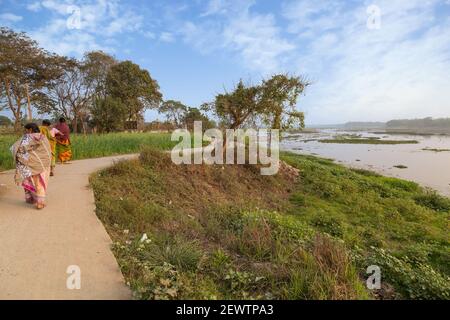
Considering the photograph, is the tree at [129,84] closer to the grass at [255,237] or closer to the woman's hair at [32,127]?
the grass at [255,237]

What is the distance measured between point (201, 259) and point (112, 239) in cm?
154

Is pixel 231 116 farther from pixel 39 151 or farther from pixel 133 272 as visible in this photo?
pixel 133 272

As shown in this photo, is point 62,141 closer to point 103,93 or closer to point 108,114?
point 108,114

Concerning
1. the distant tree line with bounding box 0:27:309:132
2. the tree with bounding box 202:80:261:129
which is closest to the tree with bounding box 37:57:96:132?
the distant tree line with bounding box 0:27:309:132

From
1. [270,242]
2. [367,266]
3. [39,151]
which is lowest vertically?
[367,266]

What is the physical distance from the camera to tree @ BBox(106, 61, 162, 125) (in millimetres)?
31156

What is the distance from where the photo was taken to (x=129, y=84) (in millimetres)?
31719

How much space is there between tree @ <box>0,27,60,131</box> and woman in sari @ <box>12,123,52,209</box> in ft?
57.8

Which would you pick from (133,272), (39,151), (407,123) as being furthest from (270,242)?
(407,123)

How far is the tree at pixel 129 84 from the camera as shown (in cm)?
3116

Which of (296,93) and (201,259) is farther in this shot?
(296,93)

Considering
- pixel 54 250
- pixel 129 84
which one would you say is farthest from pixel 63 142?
pixel 129 84

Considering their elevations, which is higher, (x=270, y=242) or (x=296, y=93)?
(x=296, y=93)

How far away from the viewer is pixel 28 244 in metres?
3.62
